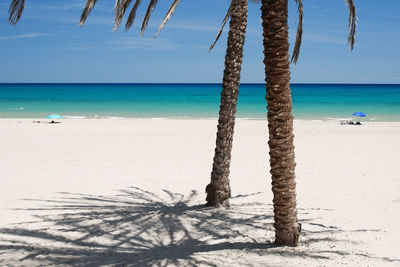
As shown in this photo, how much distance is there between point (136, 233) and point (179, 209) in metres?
1.42

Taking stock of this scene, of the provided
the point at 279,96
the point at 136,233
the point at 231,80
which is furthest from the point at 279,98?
the point at 136,233

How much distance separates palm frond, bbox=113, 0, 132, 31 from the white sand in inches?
118

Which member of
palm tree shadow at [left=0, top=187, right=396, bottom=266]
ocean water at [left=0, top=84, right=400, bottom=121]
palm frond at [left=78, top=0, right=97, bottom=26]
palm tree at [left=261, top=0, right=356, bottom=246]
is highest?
ocean water at [left=0, top=84, right=400, bottom=121]

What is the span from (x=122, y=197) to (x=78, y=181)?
1759 millimetres

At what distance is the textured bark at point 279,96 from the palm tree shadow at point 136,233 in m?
0.92

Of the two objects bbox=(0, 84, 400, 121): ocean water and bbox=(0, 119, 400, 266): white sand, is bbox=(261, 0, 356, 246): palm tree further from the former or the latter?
bbox=(0, 84, 400, 121): ocean water

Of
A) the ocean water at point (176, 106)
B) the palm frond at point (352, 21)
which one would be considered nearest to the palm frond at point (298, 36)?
the palm frond at point (352, 21)

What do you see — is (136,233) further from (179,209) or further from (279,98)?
(279,98)

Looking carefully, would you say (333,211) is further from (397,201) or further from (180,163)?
A: (180,163)

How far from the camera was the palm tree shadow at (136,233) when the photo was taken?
479 centimetres

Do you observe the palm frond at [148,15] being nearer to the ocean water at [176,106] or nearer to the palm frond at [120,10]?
the palm frond at [120,10]

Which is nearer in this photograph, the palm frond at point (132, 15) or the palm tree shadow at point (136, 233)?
the palm tree shadow at point (136, 233)

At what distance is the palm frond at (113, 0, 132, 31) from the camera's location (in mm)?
6102

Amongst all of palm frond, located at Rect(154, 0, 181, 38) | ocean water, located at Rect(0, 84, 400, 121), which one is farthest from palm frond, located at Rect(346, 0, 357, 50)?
ocean water, located at Rect(0, 84, 400, 121)
